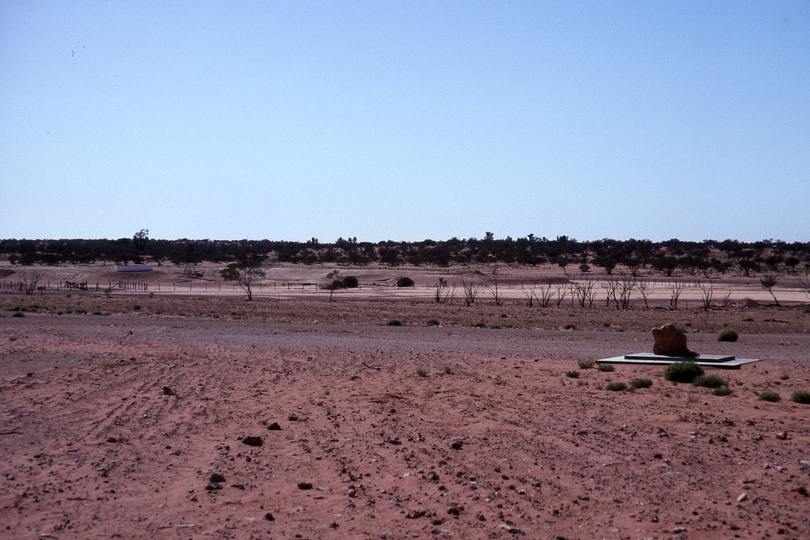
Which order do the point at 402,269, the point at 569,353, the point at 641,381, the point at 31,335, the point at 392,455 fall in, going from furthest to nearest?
the point at 402,269 < the point at 31,335 < the point at 569,353 < the point at 641,381 < the point at 392,455

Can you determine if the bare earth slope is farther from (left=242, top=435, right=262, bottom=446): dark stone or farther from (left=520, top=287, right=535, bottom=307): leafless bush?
(left=520, top=287, right=535, bottom=307): leafless bush

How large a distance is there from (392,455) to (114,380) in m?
8.85

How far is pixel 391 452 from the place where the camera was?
34.8 ft

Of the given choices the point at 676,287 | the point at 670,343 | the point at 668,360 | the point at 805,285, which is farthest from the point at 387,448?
the point at 676,287

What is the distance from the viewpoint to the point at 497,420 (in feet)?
41.0

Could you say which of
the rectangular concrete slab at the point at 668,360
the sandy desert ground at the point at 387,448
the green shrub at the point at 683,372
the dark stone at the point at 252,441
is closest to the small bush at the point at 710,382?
the sandy desert ground at the point at 387,448

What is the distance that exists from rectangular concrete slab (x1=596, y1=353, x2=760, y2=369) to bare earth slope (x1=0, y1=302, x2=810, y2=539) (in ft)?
2.29

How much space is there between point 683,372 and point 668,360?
10.8 feet

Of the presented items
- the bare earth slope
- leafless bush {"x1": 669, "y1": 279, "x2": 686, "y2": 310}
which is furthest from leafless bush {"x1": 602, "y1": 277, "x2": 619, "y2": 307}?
the bare earth slope

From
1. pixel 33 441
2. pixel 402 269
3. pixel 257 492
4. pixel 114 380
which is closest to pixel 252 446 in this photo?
pixel 257 492

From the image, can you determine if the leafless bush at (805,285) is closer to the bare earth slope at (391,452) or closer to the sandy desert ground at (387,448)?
the sandy desert ground at (387,448)

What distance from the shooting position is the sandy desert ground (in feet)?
26.1

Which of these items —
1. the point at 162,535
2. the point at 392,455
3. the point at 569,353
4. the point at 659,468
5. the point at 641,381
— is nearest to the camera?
the point at 162,535

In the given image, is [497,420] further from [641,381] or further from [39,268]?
[39,268]
